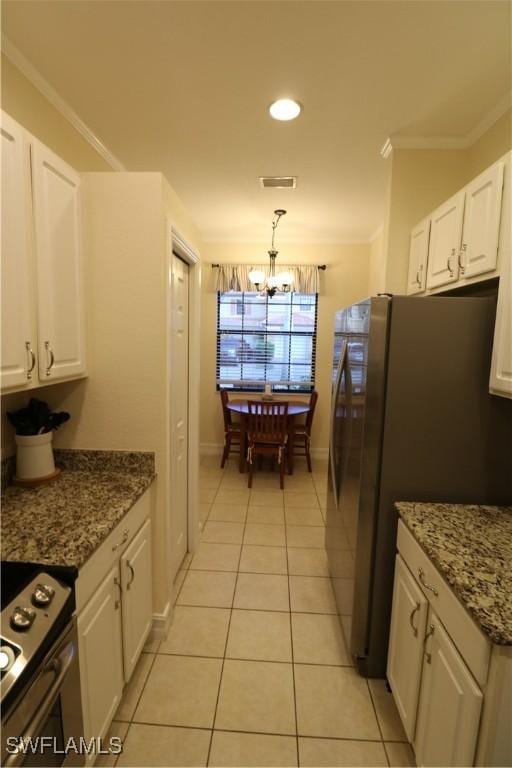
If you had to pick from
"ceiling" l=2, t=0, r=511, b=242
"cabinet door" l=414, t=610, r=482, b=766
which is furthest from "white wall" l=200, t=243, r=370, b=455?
"cabinet door" l=414, t=610, r=482, b=766

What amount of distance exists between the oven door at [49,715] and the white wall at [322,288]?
3.79 m

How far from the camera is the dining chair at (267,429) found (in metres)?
3.74

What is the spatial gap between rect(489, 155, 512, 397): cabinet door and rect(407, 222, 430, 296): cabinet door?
660 millimetres

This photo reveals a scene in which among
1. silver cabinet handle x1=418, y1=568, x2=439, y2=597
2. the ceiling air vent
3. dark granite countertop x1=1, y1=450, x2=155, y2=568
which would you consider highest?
the ceiling air vent

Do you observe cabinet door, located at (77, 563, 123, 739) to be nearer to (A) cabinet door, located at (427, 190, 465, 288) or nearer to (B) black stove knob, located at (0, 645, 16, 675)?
(B) black stove knob, located at (0, 645, 16, 675)

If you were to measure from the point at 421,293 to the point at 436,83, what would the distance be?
1.01 m

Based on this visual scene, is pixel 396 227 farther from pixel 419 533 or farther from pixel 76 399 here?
pixel 76 399

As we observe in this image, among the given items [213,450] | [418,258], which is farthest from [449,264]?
[213,450]

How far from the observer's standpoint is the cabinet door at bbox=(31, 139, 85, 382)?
4.39 feet

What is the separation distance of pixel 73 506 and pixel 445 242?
82.3 inches

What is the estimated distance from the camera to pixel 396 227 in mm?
2322

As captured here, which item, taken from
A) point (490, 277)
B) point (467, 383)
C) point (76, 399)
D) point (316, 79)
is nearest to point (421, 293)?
point (490, 277)

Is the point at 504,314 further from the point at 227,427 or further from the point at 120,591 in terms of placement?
the point at 227,427

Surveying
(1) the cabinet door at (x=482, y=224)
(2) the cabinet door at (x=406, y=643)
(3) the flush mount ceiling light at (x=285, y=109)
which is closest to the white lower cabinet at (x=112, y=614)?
(2) the cabinet door at (x=406, y=643)
